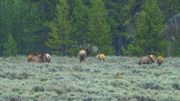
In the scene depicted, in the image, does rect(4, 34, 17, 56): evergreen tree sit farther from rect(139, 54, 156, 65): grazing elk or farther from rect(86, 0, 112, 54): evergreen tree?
rect(139, 54, 156, 65): grazing elk

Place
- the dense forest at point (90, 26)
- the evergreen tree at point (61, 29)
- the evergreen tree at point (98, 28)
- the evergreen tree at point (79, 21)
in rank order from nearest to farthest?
1. the dense forest at point (90, 26)
2. the evergreen tree at point (98, 28)
3. the evergreen tree at point (61, 29)
4. the evergreen tree at point (79, 21)

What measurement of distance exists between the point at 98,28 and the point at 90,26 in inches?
30.8

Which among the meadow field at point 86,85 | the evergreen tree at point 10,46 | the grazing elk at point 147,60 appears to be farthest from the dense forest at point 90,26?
the meadow field at point 86,85

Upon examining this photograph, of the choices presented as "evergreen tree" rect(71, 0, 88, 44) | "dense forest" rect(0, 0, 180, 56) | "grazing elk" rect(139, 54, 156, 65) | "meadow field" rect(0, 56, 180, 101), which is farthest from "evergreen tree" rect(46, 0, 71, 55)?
"meadow field" rect(0, 56, 180, 101)

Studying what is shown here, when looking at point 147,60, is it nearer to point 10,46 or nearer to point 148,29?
point 148,29

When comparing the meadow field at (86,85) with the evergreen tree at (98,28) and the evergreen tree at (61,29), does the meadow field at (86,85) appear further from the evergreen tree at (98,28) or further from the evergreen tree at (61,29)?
the evergreen tree at (61,29)

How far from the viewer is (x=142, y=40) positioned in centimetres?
5309

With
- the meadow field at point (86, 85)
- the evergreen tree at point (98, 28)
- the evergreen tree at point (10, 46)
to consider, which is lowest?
the evergreen tree at point (10, 46)

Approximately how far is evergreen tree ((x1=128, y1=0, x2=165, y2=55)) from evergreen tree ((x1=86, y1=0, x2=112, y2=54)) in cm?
385

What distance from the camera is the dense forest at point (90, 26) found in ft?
174

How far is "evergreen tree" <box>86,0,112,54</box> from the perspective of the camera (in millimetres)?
56844

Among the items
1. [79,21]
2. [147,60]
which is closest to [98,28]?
[79,21]

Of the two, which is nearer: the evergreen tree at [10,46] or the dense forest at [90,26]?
the dense forest at [90,26]

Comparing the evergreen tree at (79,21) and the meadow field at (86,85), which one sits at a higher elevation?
the meadow field at (86,85)
